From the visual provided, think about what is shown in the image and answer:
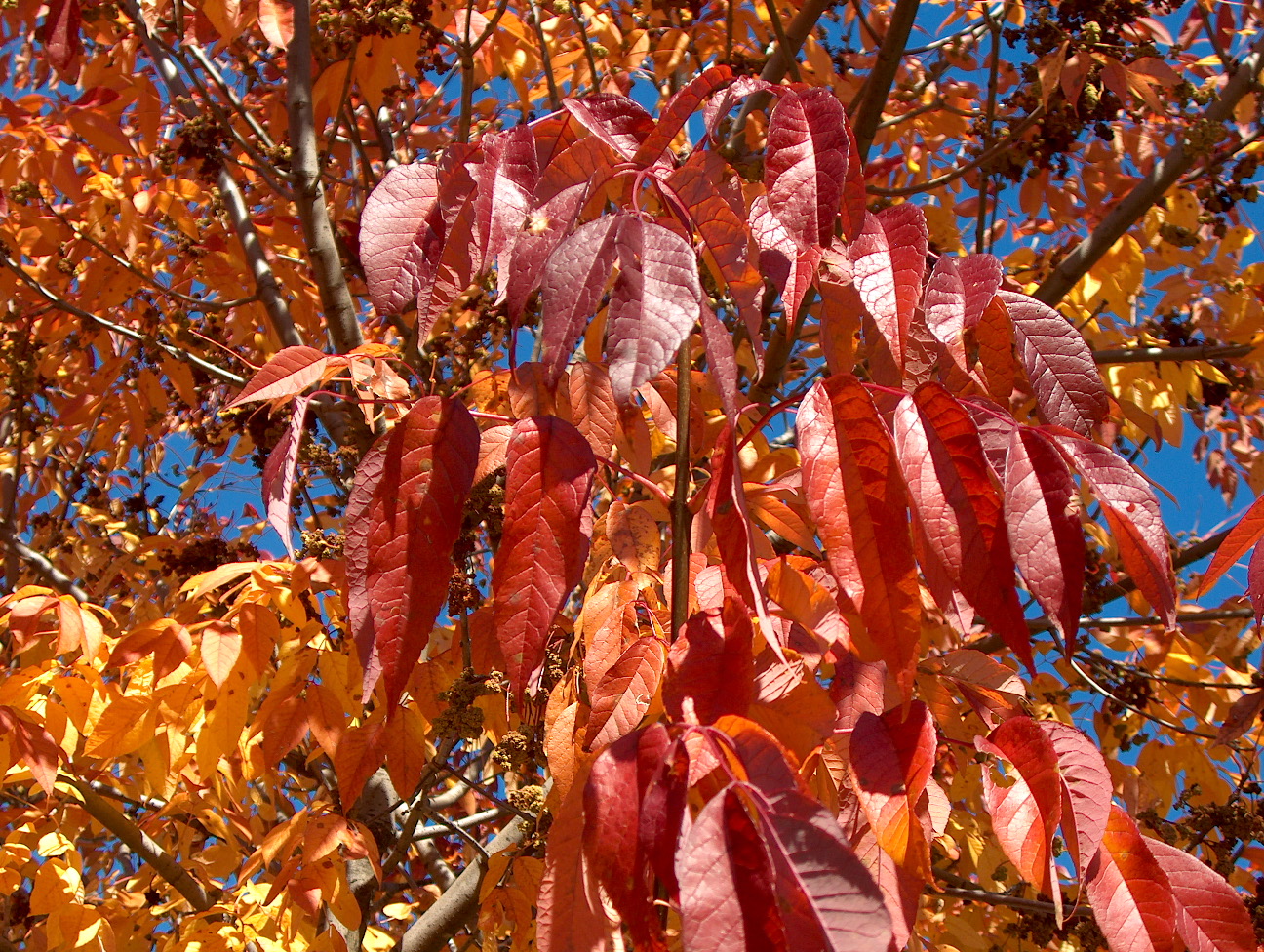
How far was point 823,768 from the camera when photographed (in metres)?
1.05

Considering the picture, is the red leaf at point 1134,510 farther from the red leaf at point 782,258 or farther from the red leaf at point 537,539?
the red leaf at point 537,539

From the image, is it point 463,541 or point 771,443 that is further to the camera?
point 771,443

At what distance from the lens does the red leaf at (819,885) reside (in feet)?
2.01

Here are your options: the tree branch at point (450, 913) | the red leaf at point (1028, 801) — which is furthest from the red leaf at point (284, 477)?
the tree branch at point (450, 913)

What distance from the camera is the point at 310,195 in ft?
8.29

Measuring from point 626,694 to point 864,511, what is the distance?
32 centimetres

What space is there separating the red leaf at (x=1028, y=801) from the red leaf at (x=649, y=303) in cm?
51

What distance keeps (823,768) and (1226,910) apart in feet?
1.26

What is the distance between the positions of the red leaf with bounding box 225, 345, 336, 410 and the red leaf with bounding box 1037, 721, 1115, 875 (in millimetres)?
863

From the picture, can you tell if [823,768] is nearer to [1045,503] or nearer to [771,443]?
[1045,503]

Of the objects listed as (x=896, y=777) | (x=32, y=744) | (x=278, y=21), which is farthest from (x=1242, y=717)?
(x=278, y=21)

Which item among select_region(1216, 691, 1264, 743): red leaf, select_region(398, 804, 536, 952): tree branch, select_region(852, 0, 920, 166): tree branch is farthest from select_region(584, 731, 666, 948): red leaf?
select_region(852, 0, 920, 166): tree branch

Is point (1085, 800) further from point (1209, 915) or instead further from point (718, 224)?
point (718, 224)

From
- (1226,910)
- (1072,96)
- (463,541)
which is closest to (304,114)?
(463,541)
